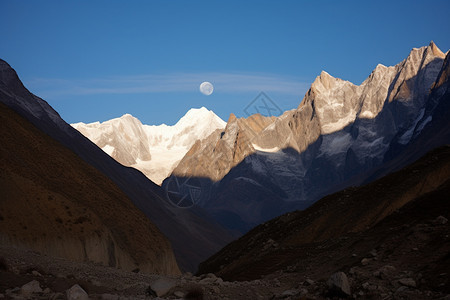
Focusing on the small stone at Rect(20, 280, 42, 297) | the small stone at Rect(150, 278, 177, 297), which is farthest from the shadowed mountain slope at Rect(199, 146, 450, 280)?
the small stone at Rect(20, 280, 42, 297)

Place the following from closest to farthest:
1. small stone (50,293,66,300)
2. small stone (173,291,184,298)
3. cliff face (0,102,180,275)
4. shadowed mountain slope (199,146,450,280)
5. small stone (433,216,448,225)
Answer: small stone (50,293,66,300) → small stone (173,291,184,298) → small stone (433,216,448,225) → shadowed mountain slope (199,146,450,280) → cliff face (0,102,180,275)

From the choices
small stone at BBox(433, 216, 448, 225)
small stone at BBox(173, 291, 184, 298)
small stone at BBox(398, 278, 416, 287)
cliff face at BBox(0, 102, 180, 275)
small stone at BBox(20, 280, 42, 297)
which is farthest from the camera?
cliff face at BBox(0, 102, 180, 275)

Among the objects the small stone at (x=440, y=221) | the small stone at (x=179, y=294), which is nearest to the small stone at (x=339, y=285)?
the small stone at (x=179, y=294)

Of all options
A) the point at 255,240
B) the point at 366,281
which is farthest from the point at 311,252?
the point at 255,240

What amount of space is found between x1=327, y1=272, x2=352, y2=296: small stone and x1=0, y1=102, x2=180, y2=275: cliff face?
36.8 meters

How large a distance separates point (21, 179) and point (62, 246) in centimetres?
794

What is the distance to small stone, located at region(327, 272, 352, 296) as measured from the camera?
22422 millimetres

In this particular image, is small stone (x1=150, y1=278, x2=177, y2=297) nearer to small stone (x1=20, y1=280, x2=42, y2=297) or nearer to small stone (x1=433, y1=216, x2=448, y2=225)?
small stone (x1=20, y1=280, x2=42, y2=297)

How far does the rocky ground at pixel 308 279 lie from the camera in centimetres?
2144

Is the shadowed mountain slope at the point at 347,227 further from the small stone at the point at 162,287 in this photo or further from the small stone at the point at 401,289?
the small stone at the point at 162,287

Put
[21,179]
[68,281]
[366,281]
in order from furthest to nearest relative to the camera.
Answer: [21,179] < [68,281] < [366,281]

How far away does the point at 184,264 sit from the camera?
623 feet

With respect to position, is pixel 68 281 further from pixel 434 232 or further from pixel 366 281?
pixel 434 232

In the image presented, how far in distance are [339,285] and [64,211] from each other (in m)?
43.7
